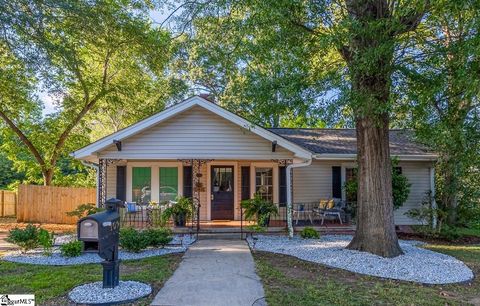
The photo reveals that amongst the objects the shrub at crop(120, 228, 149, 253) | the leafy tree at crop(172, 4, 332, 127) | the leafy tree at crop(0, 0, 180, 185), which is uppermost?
the leafy tree at crop(0, 0, 180, 185)

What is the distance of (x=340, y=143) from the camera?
559 inches

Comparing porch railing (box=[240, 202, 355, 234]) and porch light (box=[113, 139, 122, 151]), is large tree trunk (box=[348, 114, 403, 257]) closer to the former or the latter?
porch railing (box=[240, 202, 355, 234])

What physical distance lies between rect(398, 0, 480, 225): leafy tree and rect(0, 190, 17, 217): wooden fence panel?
18011mm

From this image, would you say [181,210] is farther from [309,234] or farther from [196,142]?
[309,234]

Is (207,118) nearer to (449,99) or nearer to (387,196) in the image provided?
(387,196)

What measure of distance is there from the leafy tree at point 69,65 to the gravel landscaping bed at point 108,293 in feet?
31.6

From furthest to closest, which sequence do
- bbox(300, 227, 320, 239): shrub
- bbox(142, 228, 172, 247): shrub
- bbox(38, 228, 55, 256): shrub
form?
1. bbox(300, 227, 320, 239): shrub
2. bbox(142, 228, 172, 247): shrub
3. bbox(38, 228, 55, 256): shrub

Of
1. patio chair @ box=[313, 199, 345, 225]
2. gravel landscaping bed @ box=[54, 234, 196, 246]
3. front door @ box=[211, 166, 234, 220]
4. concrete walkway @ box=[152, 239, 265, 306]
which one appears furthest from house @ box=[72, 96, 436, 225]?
concrete walkway @ box=[152, 239, 265, 306]

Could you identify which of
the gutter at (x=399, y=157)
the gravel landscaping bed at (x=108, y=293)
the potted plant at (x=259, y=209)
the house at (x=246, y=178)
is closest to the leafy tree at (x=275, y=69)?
the potted plant at (x=259, y=209)

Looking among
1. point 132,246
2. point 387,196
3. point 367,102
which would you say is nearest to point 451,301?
point 387,196

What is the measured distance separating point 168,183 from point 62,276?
6.81 meters

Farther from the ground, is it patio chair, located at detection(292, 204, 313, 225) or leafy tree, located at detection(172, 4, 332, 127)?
leafy tree, located at detection(172, 4, 332, 127)

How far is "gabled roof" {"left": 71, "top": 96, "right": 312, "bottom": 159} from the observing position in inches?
417

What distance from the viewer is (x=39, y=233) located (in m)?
8.65
